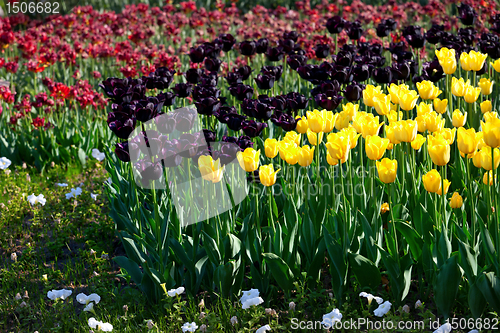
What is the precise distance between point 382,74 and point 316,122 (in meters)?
1.34

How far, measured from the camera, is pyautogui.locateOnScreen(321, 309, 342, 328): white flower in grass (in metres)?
2.38

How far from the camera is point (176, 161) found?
2648mm

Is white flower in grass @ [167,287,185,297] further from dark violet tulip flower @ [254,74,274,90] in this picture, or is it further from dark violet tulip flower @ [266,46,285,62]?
dark violet tulip flower @ [266,46,285,62]

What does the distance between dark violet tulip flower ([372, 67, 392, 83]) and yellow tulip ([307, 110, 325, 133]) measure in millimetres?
1275

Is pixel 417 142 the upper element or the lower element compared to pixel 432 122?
lower

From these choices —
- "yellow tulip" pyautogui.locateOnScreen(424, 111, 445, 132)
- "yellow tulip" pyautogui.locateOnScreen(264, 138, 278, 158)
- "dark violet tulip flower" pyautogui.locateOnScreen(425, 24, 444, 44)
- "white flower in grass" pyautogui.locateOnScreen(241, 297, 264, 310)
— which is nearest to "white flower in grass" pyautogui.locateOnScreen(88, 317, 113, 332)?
"white flower in grass" pyautogui.locateOnScreen(241, 297, 264, 310)

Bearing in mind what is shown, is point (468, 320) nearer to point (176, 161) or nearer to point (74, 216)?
point (176, 161)

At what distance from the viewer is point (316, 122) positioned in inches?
99.5

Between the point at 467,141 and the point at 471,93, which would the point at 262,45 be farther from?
the point at 467,141

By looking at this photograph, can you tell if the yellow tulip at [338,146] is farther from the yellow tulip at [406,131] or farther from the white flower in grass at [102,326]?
the white flower in grass at [102,326]

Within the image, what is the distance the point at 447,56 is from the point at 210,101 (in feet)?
5.06

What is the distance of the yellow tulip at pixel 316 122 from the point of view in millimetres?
2520

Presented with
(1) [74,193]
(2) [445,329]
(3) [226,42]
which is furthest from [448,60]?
(1) [74,193]

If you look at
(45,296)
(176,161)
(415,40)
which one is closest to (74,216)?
(45,296)
